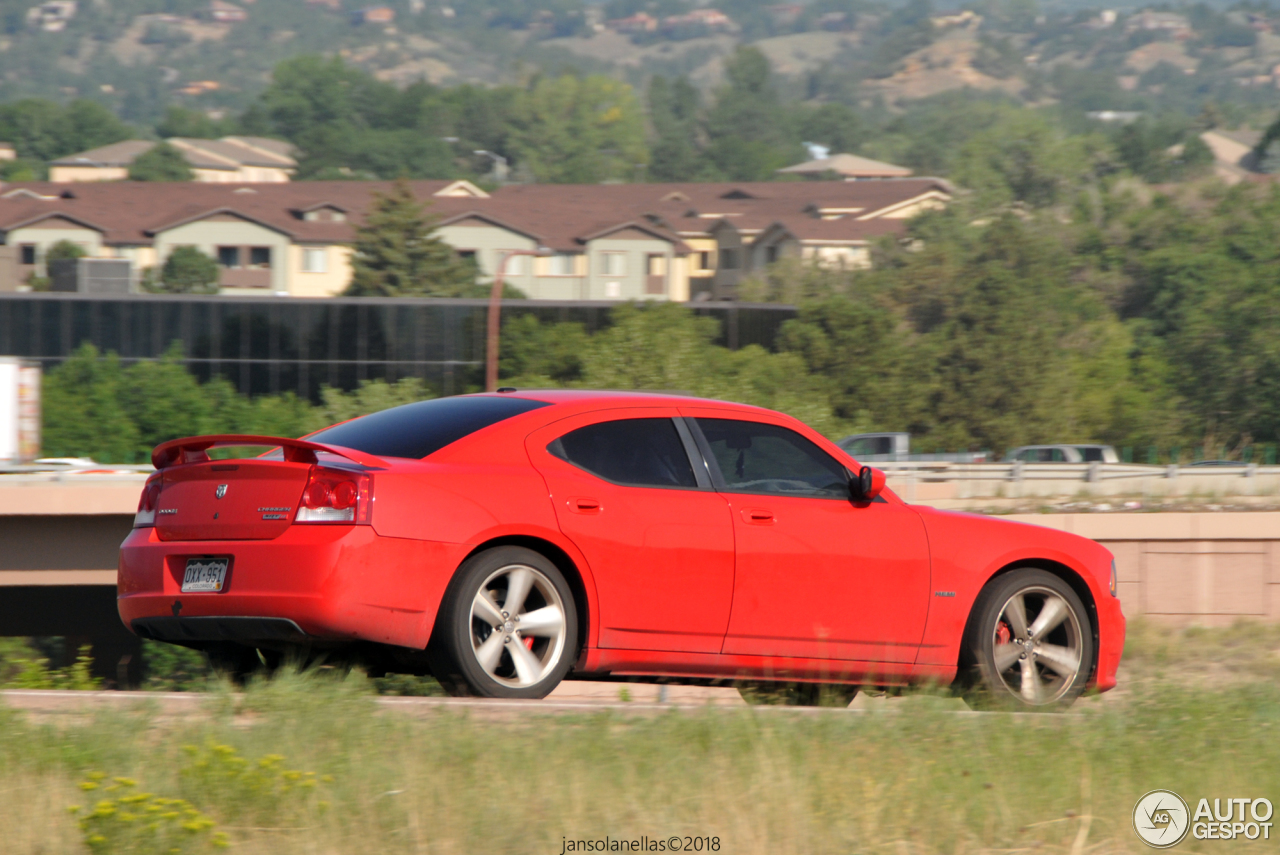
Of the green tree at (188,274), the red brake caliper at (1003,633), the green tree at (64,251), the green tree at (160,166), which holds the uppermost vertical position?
the green tree at (160,166)

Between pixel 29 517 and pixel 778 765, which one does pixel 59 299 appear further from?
pixel 778 765

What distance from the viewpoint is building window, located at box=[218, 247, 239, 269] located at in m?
98.9

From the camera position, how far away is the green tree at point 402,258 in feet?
318

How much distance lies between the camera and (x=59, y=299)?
56562 millimetres

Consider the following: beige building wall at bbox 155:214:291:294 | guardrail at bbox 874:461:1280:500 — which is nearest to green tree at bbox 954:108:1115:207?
beige building wall at bbox 155:214:291:294

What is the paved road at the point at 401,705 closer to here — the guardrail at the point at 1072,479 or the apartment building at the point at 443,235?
the guardrail at the point at 1072,479

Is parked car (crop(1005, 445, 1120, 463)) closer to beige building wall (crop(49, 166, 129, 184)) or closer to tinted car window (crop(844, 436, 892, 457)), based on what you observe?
tinted car window (crop(844, 436, 892, 457))

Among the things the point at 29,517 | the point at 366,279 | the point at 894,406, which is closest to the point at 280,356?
the point at 894,406

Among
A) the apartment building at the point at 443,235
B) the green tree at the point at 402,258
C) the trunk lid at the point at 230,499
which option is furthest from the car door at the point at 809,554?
the green tree at the point at 402,258

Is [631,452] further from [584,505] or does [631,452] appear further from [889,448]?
[889,448]

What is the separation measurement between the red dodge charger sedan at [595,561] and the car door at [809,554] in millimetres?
10

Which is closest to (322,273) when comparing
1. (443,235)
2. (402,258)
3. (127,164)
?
(402,258)

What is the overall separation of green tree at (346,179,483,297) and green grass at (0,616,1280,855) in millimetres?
90634

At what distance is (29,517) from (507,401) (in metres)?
19.4
